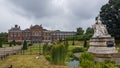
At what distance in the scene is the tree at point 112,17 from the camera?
Result: 71.8m

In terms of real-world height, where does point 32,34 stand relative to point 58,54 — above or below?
above

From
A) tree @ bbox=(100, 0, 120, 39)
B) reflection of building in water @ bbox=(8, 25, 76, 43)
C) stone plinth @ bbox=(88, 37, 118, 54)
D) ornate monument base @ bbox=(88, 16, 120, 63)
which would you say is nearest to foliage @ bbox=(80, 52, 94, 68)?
ornate monument base @ bbox=(88, 16, 120, 63)

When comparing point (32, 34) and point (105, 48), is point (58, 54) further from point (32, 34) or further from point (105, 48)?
point (32, 34)

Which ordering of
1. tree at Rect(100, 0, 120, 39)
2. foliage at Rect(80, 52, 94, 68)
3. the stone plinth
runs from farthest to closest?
tree at Rect(100, 0, 120, 39)
the stone plinth
foliage at Rect(80, 52, 94, 68)

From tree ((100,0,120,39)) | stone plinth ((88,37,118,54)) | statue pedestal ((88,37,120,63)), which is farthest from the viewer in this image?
tree ((100,0,120,39))

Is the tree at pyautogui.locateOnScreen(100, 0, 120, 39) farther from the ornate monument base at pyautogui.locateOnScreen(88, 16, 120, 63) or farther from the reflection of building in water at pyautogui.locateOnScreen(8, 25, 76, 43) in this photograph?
the reflection of building in water at pyautogui.locateOnScreen(8, 25, 76, 43)

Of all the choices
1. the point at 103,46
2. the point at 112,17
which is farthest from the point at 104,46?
the point at 112,17

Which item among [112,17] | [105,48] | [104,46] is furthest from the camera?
[112,17]

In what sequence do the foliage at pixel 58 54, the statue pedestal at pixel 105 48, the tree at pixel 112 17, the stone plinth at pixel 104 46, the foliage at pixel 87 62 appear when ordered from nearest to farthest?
the foliage at pixel 87 62, the foliage at pixel 58 54, the statue pedestal at pixel 105 48, the stone plinth at pixel 104 46, the tree at pixel 112 17

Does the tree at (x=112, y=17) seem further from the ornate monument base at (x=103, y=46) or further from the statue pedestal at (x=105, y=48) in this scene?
the statue pedestal at (x=105, y=48)

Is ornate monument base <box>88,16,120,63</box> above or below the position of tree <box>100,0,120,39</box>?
below

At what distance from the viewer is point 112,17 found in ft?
238

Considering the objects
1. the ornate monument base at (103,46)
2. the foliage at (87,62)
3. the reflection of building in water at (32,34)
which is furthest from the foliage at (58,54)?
the reflection of building in water at (32,34)

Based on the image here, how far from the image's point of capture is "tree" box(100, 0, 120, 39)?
71.8m
